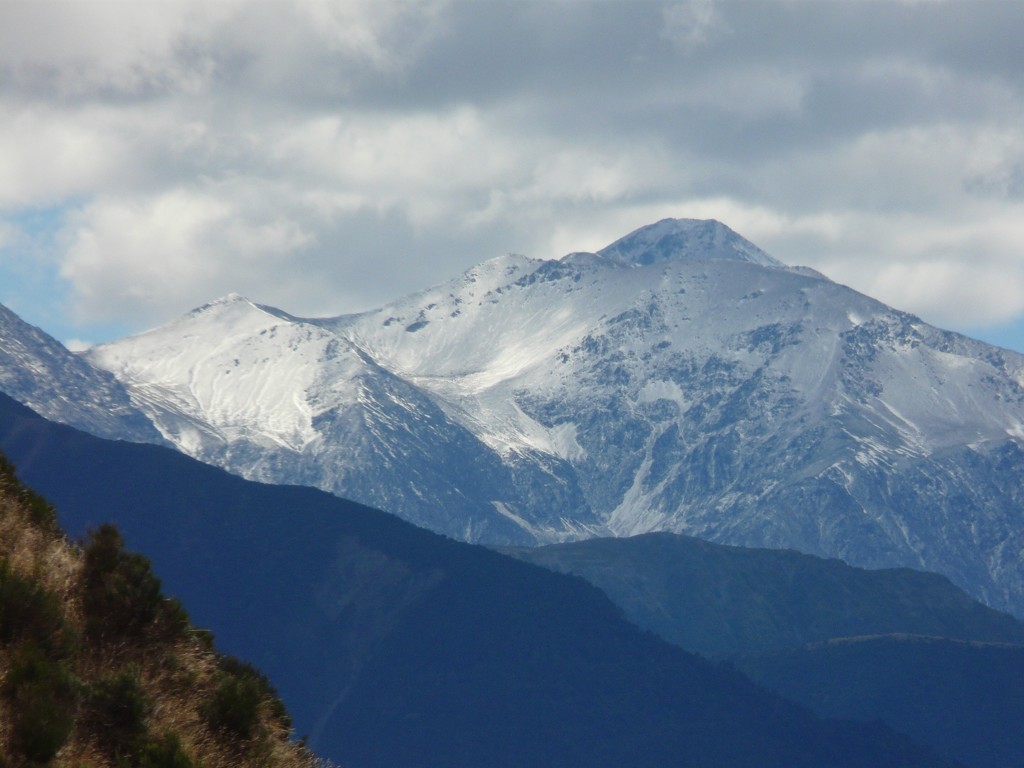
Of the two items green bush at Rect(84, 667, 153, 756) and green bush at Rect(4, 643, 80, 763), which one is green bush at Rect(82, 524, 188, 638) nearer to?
green bush at Rect(84, 667, 153, 756)

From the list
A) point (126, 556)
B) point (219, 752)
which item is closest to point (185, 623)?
point (126, 556)

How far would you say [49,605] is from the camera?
29.7 m

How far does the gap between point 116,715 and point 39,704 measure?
2604 millimetres

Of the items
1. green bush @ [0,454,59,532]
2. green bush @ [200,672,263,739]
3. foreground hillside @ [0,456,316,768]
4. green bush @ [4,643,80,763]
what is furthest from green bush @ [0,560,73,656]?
green bush @ [0,454,59,532]

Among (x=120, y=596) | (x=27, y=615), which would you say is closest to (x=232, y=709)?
(x=120, y=596)

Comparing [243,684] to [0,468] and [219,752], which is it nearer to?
[219,752]

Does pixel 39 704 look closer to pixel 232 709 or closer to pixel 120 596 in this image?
pixel 232 709

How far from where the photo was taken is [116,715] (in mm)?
29203

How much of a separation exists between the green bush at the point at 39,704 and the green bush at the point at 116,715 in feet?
2.87

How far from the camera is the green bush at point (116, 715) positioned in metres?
29.1

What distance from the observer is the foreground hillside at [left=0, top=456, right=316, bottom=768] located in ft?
90.4

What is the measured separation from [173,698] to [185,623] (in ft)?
9.76

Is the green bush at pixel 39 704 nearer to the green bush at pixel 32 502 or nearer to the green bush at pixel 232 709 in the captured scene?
the green bush at pixel 232 709

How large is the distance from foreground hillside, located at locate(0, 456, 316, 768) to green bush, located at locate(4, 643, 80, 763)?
0.02 metres
